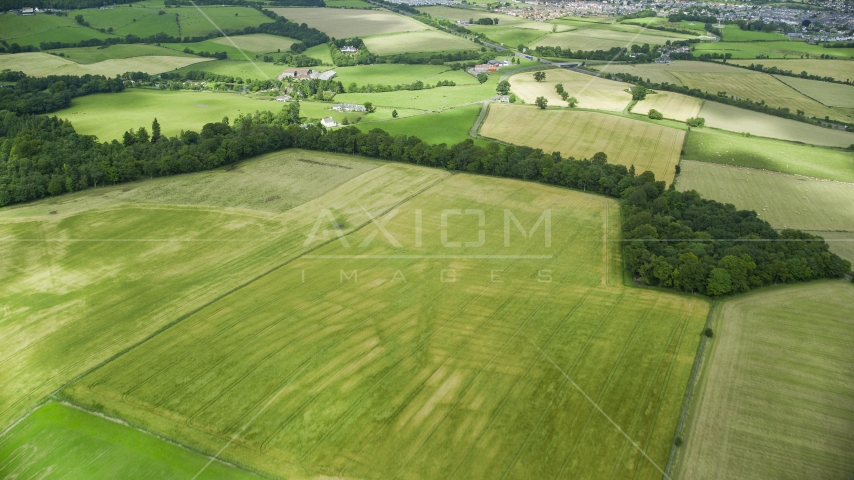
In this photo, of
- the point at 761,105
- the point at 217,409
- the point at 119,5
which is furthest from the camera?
the point at 119,5

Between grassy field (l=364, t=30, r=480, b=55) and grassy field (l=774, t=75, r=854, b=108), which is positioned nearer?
grassy field (l=774, t=75, r=854, b=108)

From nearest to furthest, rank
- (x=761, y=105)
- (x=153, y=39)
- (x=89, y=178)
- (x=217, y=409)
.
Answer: (x=217, y=409), (x=89, y=178), (x=761, y=105), (x=153, y=39)

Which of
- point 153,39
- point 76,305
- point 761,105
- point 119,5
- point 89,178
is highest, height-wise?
point 119,5

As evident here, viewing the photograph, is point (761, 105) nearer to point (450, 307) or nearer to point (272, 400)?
point (450, 307)

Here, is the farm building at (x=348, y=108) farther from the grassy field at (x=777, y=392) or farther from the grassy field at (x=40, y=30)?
the grassy field at (x=40, y=30)

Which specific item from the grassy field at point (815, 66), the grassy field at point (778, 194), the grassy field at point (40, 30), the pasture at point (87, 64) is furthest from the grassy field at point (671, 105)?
the grassy field at point (40, 30)

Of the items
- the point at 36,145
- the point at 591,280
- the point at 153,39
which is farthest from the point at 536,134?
the point at 153,39

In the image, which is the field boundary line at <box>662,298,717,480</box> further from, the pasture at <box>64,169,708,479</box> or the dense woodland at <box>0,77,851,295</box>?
the dense woodland at <box>0,77,851,295</box>

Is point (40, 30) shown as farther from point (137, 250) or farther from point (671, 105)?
point (671, 105)

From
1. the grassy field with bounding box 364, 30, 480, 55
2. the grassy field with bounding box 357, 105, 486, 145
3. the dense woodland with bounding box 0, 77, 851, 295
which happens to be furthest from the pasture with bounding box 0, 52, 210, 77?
the grassy field with bounding box 357, 105, 486, 145
